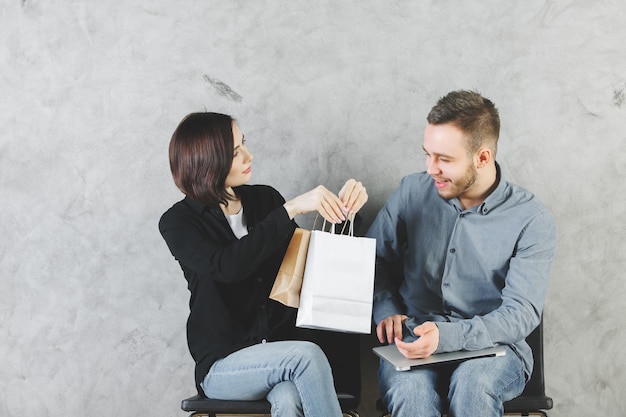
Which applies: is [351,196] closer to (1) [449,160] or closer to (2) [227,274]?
(1) [449,160]

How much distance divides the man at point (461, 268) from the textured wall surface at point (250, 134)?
39 centimetres

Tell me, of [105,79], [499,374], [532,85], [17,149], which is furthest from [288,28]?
[499,374]

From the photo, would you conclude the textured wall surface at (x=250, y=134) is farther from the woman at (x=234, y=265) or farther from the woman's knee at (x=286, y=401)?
the woman's knee at (x=286, y=401)

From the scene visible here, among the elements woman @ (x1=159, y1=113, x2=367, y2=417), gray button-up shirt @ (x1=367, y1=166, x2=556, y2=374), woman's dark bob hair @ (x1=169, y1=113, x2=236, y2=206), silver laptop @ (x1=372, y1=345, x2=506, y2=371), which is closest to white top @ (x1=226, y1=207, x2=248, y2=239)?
woman @ (x1=159, y1=113, x2=367, y2=417)

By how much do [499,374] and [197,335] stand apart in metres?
0.99

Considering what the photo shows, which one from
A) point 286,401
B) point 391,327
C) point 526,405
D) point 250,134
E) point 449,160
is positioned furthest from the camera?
point 250,134

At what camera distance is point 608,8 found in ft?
9.00

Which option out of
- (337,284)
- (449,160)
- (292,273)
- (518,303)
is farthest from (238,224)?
(518,303)

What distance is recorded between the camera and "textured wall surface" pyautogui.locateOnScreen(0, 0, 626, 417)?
2758mm

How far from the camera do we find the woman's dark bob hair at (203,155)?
91.7 inches

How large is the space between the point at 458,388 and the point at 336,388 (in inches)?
18.5

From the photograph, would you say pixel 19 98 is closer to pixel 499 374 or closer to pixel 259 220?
pixel 259 220

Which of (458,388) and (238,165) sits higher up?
(238,165)

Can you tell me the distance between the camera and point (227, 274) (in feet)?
7.38
